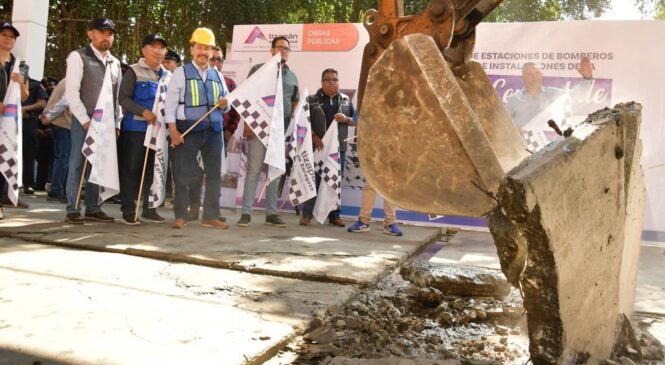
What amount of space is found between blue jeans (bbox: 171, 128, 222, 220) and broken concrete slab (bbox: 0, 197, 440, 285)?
23 centimetres

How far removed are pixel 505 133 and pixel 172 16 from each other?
56.6 feet

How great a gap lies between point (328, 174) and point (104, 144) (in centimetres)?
251

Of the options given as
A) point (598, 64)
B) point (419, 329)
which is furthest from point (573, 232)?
point (598, 64)

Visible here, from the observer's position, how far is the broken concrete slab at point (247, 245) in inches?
145

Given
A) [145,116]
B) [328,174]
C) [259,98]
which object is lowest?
[328,174]

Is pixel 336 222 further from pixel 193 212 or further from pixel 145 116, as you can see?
pixel 145 116

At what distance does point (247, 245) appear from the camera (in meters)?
4.47

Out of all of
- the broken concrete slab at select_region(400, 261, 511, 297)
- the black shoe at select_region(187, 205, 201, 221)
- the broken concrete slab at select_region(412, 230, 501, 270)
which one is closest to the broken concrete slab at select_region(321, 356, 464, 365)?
the broken concrete slab at select_region(400, 261, 511, 297)

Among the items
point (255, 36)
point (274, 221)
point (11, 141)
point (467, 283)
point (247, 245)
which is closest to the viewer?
point (467, 283)

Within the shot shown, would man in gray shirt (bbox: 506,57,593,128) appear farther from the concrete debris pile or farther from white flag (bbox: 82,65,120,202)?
white flag (bbox: 82,65,120,202)

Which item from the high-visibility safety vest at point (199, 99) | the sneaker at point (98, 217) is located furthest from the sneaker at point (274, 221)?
the sneaker at point (98, 217)

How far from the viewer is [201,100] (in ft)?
17.2

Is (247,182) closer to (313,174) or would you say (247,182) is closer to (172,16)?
(313,174)

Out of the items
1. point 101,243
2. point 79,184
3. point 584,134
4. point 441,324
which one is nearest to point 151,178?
point 79,184
